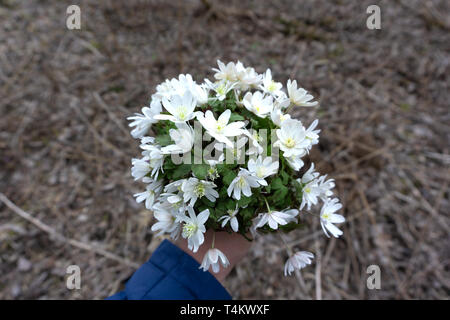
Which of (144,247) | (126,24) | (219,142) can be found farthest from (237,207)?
(126,24)

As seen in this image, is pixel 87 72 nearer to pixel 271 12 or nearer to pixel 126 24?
pixel 126 24

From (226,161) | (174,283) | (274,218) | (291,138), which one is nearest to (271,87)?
(291,138)

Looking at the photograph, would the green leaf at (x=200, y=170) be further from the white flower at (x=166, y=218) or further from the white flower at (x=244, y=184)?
the white flower at (x=166, y=218)

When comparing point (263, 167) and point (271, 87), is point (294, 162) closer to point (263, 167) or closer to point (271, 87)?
point (263, 167)

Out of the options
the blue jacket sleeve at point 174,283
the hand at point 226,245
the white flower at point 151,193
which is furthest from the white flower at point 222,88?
the blue jacket sleeve at point 174,283

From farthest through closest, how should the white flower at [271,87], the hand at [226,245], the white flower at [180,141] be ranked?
the hand at [226,245] < the white flower at [271,87] < the white flower at [180,141]
